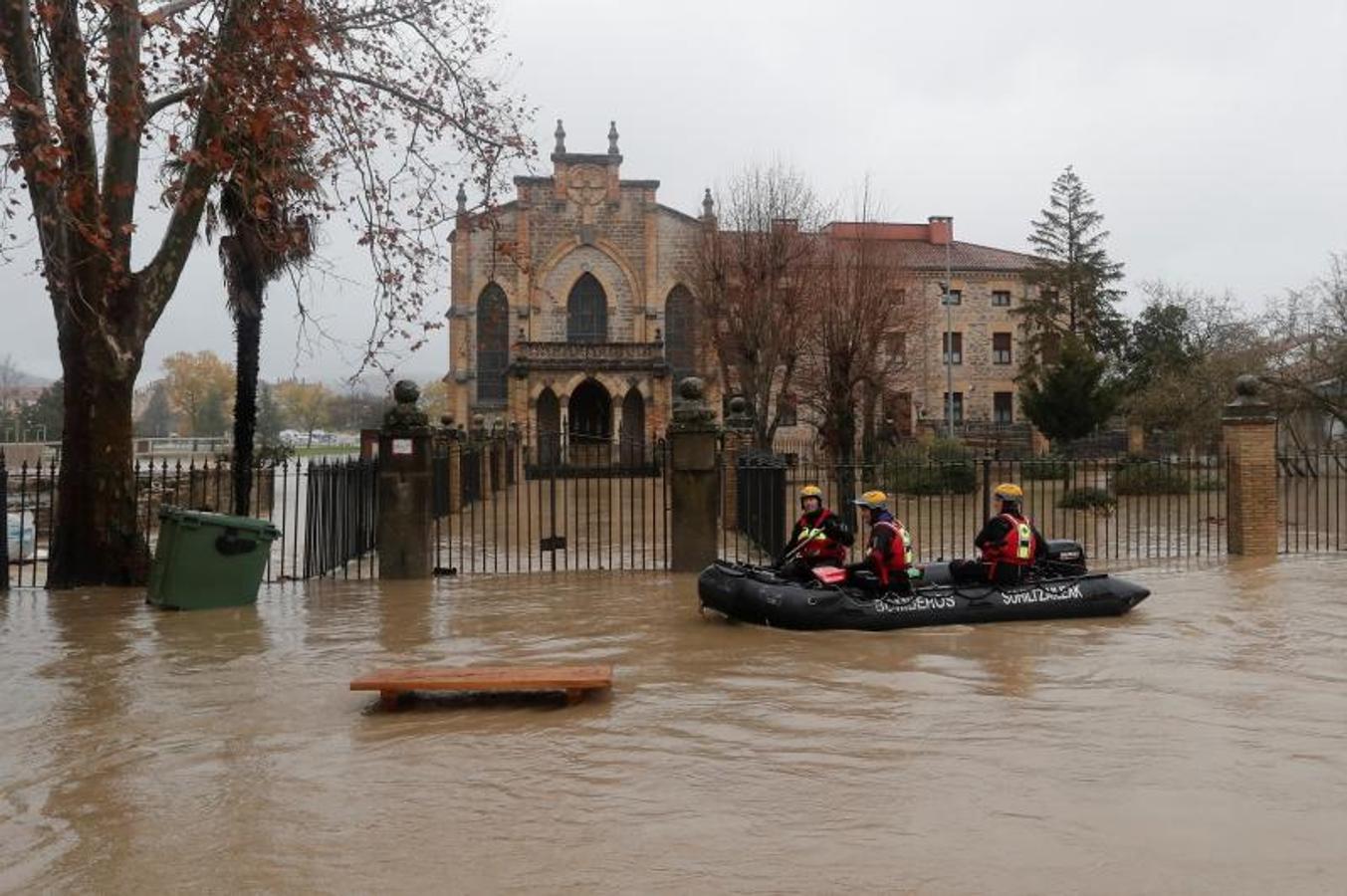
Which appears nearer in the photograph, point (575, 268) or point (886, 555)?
point (886, 555)

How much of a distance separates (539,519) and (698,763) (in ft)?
51.8

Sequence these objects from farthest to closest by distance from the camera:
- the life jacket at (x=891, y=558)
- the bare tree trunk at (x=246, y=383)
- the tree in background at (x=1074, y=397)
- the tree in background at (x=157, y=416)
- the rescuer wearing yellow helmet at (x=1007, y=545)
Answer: the tree in background at (x=157, y=416), the tree in background at (x=1074, y=397), the bare tree trunk at (x=246, y=383), the rescuer wearing yellow helmet at (x=1007, y=545), the life jacket at (x=891, y=558)

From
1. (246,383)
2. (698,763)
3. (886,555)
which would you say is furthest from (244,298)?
(698,763)

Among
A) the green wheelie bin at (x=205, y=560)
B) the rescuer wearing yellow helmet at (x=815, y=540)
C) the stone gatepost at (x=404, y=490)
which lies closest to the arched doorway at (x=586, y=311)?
the stone gatepost at (x=404, y=490)

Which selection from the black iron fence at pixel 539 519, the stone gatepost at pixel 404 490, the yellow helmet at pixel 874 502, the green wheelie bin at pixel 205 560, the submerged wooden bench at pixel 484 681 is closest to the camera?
the submerged wooden bench at pixel 484 681

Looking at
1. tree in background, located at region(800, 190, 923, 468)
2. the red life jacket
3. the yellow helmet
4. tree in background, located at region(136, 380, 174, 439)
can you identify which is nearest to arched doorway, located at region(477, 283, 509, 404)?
tree in background, located at region(800, 190, 923, 468)

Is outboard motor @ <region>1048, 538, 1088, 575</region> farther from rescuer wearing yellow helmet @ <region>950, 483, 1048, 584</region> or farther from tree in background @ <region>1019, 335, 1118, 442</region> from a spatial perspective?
tree in background @ <region>1019, 335, 1118, 442</region>

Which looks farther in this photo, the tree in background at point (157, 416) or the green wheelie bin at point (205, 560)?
the tree in background at point (157, 416)

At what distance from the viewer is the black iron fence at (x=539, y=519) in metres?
16.1

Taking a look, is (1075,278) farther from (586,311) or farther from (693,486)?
(693,486)

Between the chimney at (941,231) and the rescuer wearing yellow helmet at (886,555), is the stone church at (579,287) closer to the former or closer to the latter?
the chimney at (941,231)

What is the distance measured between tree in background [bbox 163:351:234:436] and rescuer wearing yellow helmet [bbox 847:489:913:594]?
8414 centimetres

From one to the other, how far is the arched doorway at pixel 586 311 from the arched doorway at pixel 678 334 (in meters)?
2.78

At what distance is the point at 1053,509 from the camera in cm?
2317
